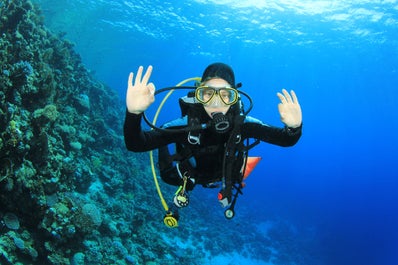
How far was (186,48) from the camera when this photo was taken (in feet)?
157

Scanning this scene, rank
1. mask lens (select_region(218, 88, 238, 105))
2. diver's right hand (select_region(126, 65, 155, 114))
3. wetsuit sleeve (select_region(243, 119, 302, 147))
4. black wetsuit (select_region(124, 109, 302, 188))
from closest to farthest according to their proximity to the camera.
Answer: diver's right hand (select_region(126, 65, 155, 114)) → black wetsuit (select_region(124, 109, 302, 188)) → mask lens (select_region(218, 88, 238, 105)) → wetsuit sleeve (select_region(243, 119, 302, 147))

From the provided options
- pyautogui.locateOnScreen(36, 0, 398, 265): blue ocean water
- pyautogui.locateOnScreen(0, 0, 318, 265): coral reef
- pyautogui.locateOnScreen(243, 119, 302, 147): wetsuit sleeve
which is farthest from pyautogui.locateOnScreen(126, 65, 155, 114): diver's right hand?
pyautogui.locateOnScreen(36, 0, 398, 265): blue ocean water

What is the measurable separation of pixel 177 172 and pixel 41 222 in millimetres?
4617

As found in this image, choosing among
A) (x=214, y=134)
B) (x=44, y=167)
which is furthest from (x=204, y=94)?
(x=44, y=167)

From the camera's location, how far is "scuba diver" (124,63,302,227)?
3.92 metres

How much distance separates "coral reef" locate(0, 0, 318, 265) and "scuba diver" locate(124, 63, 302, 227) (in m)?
4.40

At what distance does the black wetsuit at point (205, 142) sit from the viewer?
3.85 m

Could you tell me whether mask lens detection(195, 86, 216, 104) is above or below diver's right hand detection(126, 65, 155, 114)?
above

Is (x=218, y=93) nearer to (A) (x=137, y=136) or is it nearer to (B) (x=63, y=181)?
(A) (x=137, y=136)

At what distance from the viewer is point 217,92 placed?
3949 mm

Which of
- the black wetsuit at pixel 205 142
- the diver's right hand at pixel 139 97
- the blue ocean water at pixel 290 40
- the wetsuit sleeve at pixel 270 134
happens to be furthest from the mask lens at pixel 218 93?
the blue ocean water at pixel 290 40

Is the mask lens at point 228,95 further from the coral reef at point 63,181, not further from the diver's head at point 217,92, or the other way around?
the coral reef at point 63,181

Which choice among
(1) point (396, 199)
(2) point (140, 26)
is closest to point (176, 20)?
(2) point (140, 26)

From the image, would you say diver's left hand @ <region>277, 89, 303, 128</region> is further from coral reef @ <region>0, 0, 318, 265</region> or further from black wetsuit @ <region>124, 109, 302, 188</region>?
coral reef @ <region>0, 0, 318, 265</region>
